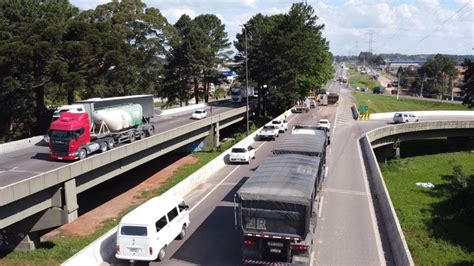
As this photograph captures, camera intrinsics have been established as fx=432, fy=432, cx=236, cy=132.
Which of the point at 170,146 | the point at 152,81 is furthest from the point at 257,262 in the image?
the point at 152,81

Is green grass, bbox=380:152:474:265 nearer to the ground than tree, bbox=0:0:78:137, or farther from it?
nearer to the ground

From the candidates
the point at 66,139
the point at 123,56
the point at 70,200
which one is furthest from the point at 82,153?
the point at 123,56

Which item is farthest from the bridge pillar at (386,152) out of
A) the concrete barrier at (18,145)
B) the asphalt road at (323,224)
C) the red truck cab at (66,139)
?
the red truck cab at (66,139)

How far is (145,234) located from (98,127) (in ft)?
51.5

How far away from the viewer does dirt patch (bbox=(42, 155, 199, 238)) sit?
82.6 ft

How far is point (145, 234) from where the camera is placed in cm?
1476

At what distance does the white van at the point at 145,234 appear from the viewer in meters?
14.7

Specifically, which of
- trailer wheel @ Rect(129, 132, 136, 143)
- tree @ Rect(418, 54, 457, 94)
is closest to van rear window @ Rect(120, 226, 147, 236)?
trailer wheel @ Rect(129, 132, 136, 143)

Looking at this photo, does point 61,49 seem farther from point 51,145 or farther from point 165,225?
point 165,225

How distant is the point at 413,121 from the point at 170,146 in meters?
33.1

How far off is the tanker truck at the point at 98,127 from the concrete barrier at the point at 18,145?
197 inches

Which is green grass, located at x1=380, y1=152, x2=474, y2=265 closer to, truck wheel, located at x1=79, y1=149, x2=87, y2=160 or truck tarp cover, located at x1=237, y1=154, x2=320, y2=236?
truck tarp cover, located at x1=237, y1=154, x2=320, y2=236

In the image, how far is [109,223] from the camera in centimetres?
2638

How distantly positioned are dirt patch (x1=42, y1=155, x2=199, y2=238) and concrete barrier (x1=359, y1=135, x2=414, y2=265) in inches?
633
